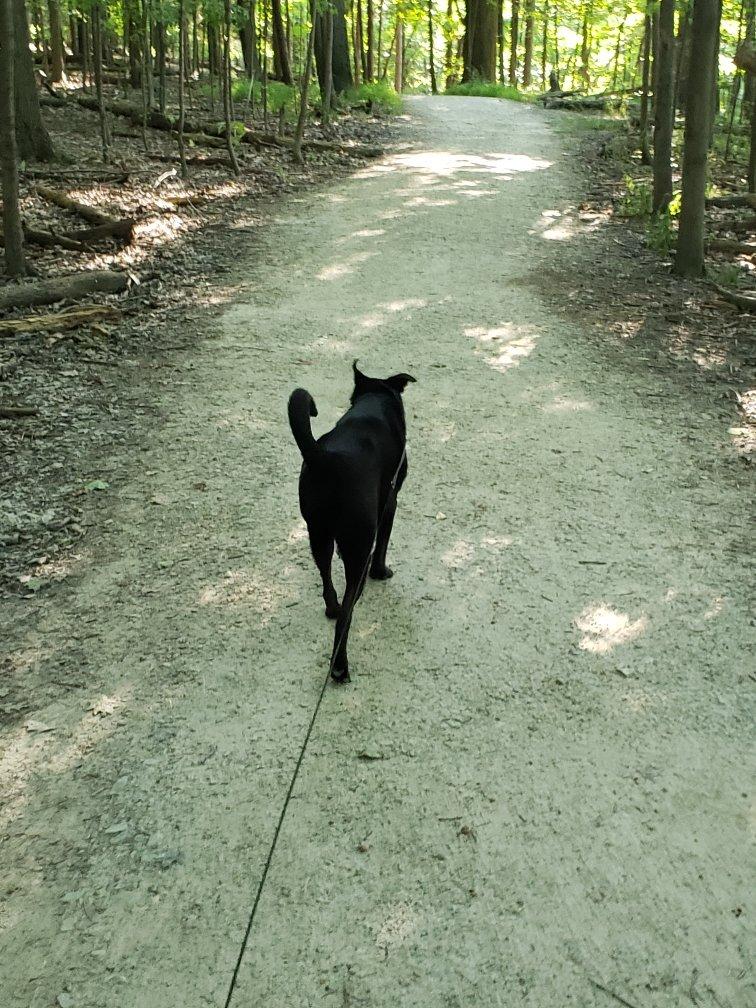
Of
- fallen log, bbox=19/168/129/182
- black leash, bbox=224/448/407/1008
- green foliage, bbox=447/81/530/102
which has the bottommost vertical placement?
black leash, bbox=224/448/407/1008

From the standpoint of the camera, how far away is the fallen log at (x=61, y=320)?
24.9 feet

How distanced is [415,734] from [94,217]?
8.71m

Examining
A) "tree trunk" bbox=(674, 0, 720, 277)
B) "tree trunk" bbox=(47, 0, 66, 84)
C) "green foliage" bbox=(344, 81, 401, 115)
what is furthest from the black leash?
"green foliage" bbox=(344, 81, 401, 115)

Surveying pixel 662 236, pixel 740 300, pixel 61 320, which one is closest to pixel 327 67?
pixel 662 236

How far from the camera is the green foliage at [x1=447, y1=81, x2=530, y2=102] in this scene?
2453cm

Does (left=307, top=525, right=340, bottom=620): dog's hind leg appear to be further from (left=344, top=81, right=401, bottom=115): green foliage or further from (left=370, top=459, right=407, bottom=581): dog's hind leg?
(left=344, top=81, right=401, bottom=115): green foliage

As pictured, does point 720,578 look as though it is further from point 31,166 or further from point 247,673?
point 31,166

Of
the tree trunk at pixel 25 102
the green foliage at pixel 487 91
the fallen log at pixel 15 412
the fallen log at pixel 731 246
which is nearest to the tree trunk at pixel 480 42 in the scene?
the green foliage at pixel 487 91

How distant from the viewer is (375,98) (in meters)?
20.9

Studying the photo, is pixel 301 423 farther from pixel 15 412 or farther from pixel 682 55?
pixel 682 55

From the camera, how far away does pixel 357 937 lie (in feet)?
8.95

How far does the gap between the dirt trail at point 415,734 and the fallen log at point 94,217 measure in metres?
3.95

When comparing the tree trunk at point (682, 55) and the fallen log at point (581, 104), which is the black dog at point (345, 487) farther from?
the fallen log at point (581, 104)

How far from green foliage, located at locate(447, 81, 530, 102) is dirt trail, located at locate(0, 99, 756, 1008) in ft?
67.7
